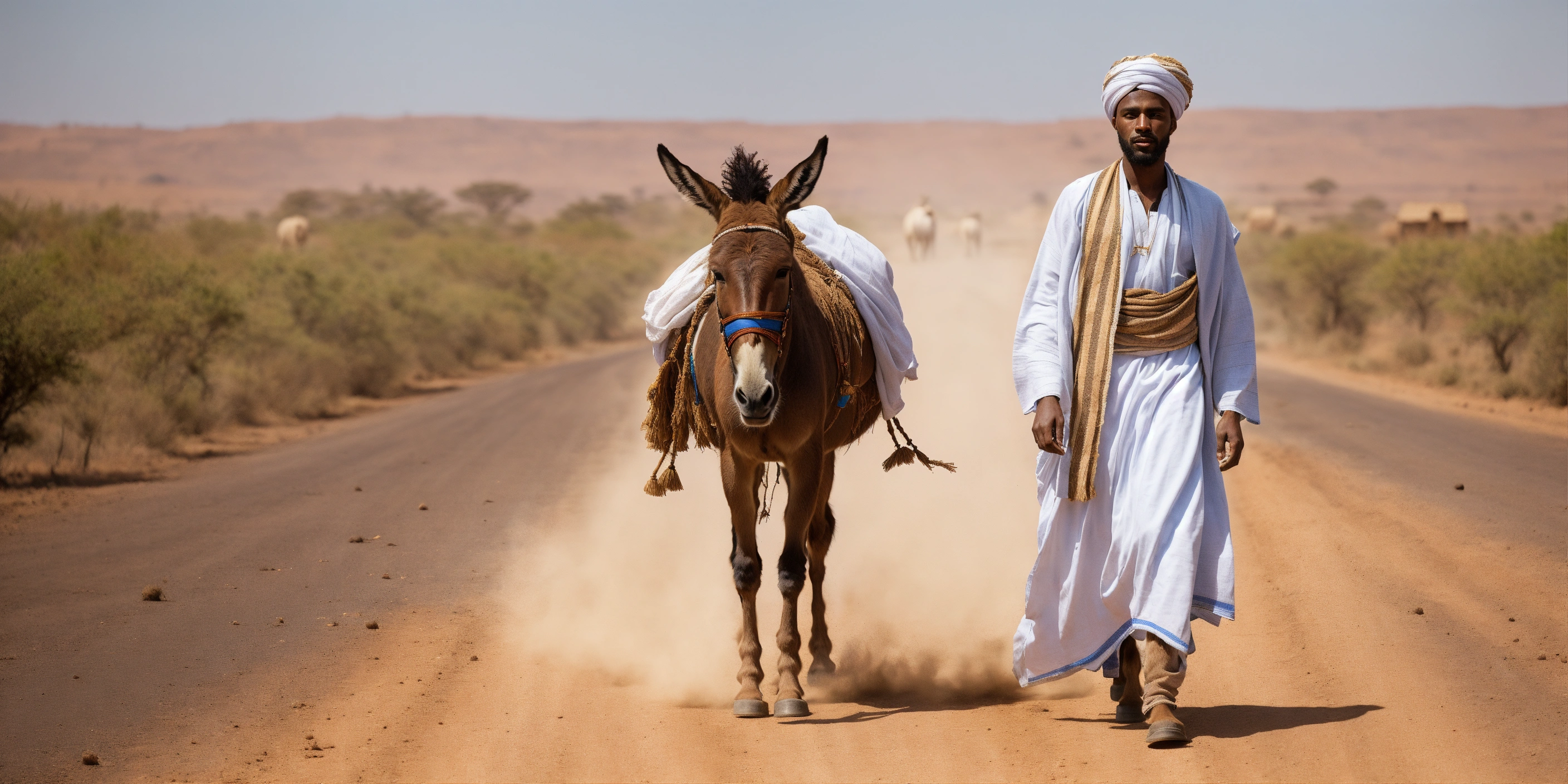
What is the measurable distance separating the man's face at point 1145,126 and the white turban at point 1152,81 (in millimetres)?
23

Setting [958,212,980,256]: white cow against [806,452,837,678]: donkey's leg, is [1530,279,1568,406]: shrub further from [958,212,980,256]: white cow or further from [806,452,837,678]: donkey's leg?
[958,212,980,256]: white cow

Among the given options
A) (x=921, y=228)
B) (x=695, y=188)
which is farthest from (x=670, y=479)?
(x=921, y=228)

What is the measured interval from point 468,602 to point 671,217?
93485 mm

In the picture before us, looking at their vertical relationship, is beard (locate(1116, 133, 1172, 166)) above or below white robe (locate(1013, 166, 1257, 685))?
above

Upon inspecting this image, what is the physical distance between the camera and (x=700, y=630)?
6.97 meters

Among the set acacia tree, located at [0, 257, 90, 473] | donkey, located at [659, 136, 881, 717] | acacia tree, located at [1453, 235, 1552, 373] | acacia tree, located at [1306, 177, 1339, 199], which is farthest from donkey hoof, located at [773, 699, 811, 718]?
acacia tree, located at [1306, 177, 1339, 199]

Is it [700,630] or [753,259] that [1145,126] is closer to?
[753,259]

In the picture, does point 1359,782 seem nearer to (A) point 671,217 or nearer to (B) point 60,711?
(B) point 60,711

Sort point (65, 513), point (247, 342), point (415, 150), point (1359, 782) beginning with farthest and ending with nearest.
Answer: point (415, 150), point (247, 342), point (65, 513), point (1359, 782)

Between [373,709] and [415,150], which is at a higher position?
[415,150]

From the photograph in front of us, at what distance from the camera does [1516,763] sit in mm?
4293

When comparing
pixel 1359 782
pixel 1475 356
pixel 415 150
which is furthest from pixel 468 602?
pixel 415 150

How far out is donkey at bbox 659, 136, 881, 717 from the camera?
5.05 metres

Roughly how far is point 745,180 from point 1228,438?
7.10ft
